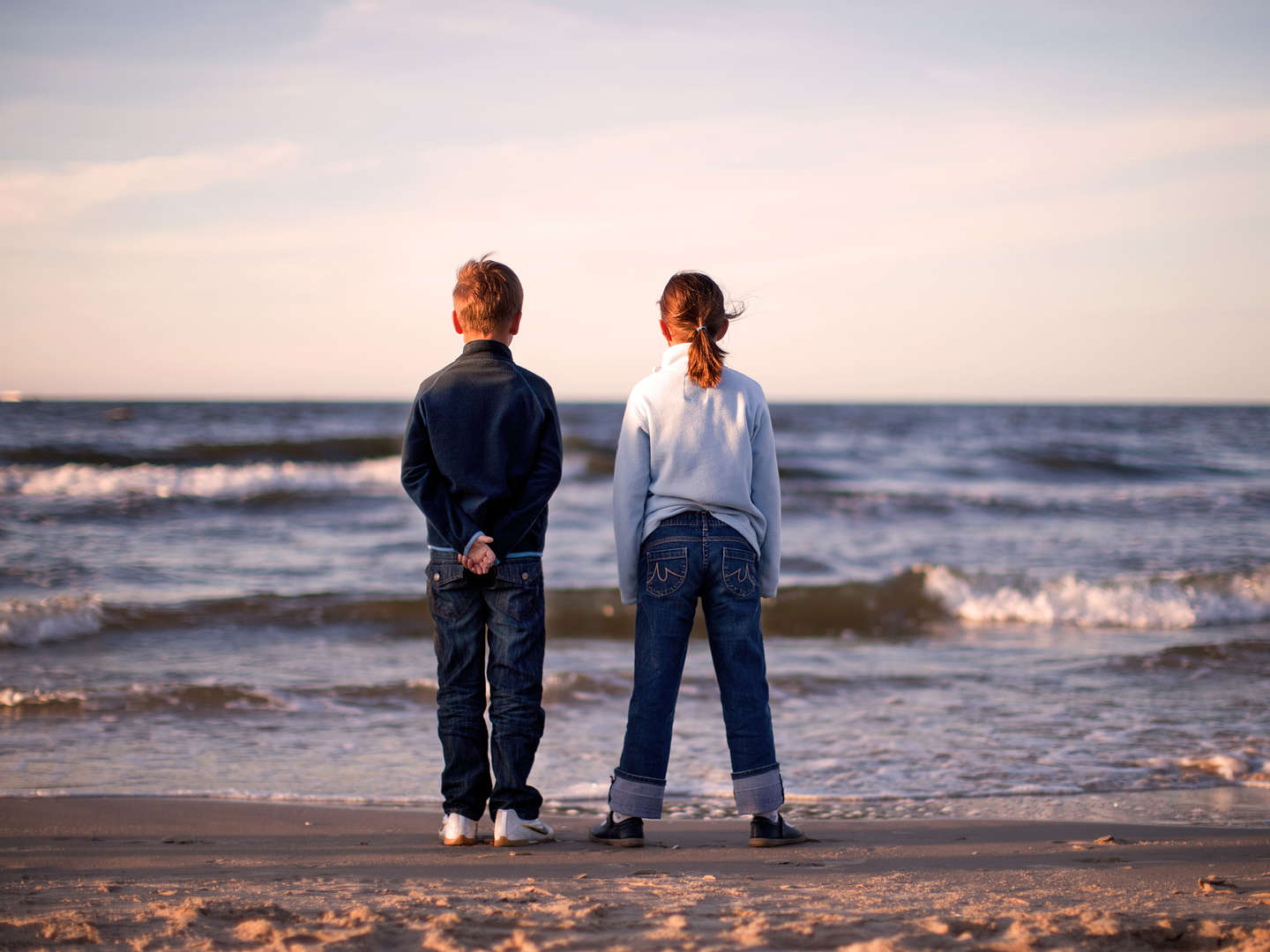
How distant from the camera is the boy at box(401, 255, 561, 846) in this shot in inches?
118

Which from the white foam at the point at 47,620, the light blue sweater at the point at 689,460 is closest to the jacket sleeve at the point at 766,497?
the light blue sweater at the point at 689,460

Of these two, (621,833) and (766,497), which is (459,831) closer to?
(621,833)

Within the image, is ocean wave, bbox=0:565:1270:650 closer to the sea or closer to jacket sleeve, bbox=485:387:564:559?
the sea

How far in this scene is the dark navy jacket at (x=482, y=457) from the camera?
2992 mm

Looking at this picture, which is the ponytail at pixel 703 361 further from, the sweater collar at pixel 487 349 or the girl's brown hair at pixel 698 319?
the sweater collar at pixel 487 349

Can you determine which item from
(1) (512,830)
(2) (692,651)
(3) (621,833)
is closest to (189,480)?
(2) (692,651)

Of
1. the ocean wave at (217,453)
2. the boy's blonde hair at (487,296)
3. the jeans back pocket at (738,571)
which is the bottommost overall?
the jeans back pocket at (738,571)

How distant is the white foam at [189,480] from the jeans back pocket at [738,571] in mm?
10768

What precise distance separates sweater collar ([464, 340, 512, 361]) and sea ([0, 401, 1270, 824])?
1728 mm

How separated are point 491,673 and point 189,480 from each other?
13.6m

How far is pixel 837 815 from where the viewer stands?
3.62 meters

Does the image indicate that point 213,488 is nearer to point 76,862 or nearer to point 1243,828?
point 76,862

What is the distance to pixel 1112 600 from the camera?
836 centimetres

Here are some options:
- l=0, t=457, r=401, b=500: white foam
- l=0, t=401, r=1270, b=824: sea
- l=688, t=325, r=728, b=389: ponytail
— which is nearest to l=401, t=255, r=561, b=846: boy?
l=688, t=325, r=728, b=389: ponytail
